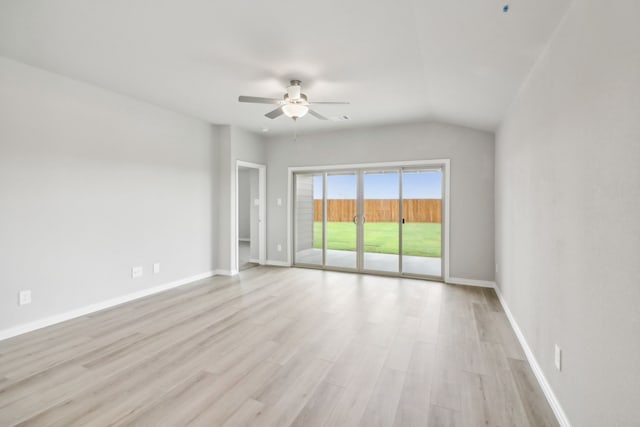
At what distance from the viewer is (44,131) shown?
3.27 metres

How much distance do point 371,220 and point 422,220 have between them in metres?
0.92

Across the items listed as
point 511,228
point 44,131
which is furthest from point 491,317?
point 44,131

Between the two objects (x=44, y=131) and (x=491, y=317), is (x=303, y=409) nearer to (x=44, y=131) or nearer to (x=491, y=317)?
(x=491, y=317)

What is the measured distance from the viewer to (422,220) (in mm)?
5371

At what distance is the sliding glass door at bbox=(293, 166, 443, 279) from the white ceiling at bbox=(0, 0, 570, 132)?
1.76 metres

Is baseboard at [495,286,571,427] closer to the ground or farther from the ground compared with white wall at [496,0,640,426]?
closer to the ground

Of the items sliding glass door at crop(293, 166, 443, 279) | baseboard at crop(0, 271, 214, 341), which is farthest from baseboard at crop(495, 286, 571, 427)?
baseboard at crop(0, 271, 214, 341)

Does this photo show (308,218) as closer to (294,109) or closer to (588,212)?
(294,109)

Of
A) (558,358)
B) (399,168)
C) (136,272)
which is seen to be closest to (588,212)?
(558,358)

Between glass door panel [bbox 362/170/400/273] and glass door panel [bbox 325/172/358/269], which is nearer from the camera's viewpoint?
glass door panel [bbox 362/170/400/273]

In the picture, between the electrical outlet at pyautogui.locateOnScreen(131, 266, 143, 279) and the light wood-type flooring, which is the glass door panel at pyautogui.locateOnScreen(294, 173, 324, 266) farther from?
the electrical outlet at pyautogui.locateOnScreen(131, 266, 143, 279)

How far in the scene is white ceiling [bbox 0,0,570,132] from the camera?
2.15 metres

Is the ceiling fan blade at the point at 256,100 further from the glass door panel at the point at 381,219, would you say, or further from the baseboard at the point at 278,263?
the baseboard at the point at 278,263

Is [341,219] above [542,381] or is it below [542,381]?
above
